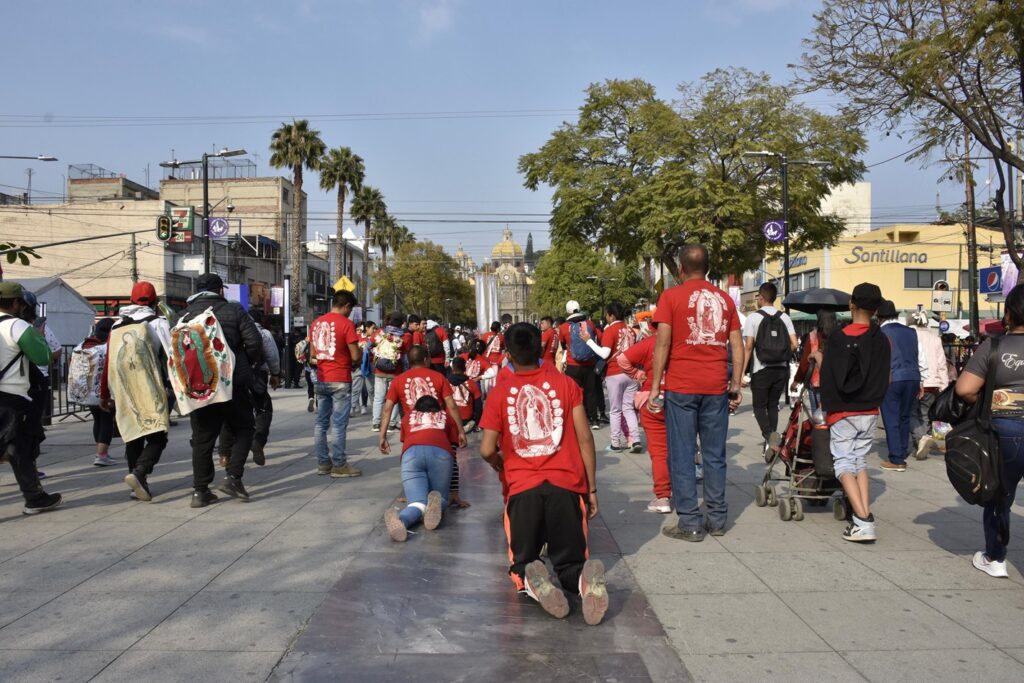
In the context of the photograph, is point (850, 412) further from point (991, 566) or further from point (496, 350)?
point (496, 350)

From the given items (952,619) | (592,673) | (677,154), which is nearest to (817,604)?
(952,619)

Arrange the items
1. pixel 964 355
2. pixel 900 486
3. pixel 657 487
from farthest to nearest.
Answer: pixel 964 355 < pixel 900 486 < pixel 657 487

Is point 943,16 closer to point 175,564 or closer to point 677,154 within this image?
point 175,564

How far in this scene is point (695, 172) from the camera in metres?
26.2

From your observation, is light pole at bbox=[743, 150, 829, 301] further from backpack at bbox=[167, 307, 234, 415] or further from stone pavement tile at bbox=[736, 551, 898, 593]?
backpack at bbox=[167, 307, 234, 415]

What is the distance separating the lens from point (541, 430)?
4383 mm

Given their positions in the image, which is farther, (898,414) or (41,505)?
(898,414)

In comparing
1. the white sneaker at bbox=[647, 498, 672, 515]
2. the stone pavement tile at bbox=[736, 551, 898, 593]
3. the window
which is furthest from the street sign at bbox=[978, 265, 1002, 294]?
the window

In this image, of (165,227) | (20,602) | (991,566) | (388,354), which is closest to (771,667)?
(991,566)

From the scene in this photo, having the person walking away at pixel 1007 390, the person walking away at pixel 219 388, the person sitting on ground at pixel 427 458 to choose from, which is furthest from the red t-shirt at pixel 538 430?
the person walking away at pixel 219 388

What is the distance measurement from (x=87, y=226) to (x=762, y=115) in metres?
38.3

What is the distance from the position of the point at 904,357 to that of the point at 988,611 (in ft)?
18.2

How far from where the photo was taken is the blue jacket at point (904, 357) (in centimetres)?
934

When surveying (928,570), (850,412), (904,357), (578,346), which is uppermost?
(578,346)
